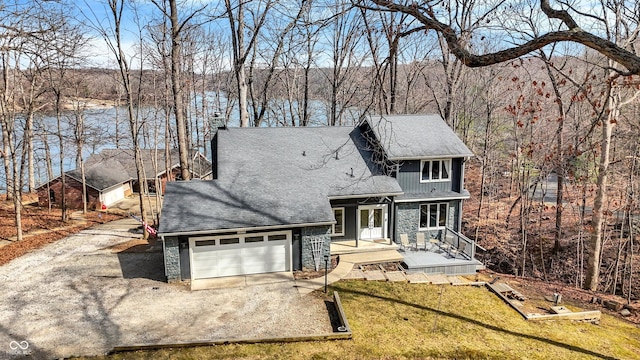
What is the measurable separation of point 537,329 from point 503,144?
28.0 m

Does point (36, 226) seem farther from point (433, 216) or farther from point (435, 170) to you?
point (435, 170)

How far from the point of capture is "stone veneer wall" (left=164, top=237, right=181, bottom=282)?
12.9 meters

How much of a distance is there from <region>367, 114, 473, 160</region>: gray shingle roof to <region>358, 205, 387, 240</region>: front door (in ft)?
7.72

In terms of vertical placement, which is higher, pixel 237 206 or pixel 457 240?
pixel 237 206

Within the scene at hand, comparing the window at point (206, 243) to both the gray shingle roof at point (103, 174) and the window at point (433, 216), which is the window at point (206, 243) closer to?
the window at point (433, 216)

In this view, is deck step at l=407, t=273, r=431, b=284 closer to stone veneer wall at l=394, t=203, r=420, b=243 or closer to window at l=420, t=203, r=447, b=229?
stone veneer wall at l=394, t=203, r=420, b=243

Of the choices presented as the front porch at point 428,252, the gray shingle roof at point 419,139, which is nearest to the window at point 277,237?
the front porch at point 428,252

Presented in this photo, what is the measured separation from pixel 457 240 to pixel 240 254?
9.16 meters

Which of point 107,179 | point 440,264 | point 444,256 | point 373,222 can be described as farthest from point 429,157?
point 107,179

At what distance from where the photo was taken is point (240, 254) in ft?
44.8

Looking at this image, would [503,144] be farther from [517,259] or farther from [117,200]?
[117,200]

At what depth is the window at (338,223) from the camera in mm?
16562

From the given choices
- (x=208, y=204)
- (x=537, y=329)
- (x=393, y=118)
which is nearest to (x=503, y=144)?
(x=393, y=118)

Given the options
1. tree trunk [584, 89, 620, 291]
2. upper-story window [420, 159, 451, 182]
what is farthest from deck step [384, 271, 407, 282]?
tree trunk [584, 89, 620, 291]
